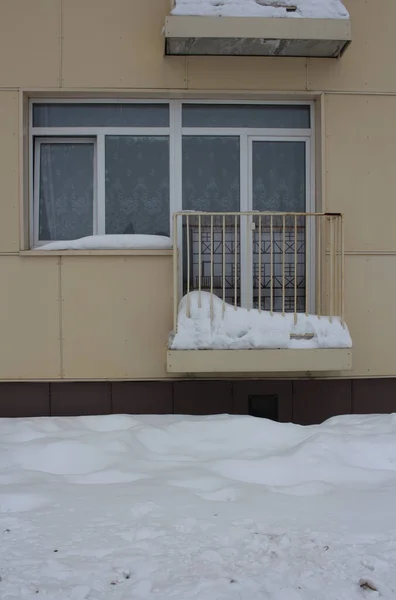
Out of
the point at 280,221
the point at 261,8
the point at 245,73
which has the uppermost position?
the point at 261,8

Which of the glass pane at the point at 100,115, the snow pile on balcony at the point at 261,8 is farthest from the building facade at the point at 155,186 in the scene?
the snow pile on balcony at the point at 261,8

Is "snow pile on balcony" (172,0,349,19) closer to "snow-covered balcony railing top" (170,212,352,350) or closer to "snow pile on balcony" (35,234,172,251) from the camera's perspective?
"snow-covered balcony railing top" (170,212,352,350)

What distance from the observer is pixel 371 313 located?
5527mm

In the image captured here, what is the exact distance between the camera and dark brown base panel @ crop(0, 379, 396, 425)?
5410mm

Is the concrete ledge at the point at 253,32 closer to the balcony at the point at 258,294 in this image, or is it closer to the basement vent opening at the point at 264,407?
the balcony at the point at 258,294

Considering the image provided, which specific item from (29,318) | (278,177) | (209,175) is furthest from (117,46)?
(29,318)

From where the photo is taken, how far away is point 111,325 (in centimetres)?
541

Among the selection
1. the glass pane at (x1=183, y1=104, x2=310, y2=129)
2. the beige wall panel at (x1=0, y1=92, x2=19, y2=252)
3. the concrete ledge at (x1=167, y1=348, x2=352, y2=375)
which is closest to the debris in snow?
the concrete ledge at (x1=167, y1=348, x2=352, y2=375)

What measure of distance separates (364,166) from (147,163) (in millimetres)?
2049

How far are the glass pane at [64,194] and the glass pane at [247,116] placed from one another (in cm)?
109

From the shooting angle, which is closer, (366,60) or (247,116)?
(366,60)

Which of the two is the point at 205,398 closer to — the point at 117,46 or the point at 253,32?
the point at 253,32

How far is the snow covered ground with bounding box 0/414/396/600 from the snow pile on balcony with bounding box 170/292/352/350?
0.68 m

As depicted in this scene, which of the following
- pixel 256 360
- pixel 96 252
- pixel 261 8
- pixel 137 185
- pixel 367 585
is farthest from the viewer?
pixel 137 185
